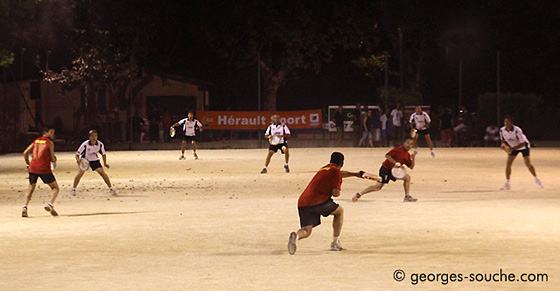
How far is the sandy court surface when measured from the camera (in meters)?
10.5

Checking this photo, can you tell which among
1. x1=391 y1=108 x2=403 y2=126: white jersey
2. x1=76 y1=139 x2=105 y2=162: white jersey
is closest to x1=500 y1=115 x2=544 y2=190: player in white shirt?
x1=76 y1=139 x2=105 y2=162: white jersey

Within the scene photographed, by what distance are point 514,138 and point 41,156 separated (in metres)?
11.9

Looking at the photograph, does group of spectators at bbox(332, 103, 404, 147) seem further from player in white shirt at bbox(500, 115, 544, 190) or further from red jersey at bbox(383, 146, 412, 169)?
red jersey at bbox(383, 146, 412, 169)

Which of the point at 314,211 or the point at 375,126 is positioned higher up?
the point at 375,126

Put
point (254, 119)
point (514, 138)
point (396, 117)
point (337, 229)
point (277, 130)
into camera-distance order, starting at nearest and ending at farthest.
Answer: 1. point (337, 229)
2. point (514, 138)
3. point (277, 130)
4. point (396, 117)
5. point (254, 119)

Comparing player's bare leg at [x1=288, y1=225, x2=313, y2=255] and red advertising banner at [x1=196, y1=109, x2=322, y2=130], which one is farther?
red advertising banner at [x1=196, y1=109, x2=322, y2=130]

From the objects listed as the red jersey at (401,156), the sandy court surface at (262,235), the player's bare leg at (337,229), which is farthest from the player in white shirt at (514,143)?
the player's bare leg at (337,229)

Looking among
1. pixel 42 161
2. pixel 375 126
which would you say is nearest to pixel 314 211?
pixel 42 161

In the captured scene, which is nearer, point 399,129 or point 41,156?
point 41,156

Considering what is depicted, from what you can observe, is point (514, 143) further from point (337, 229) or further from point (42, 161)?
point (42, 161)

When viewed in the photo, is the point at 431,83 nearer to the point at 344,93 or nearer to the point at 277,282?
the point at 344,93

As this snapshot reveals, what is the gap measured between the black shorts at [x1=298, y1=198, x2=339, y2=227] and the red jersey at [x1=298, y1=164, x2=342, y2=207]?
6 centimetres

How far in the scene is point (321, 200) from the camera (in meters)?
12.3

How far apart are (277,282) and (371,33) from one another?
50411 mm
